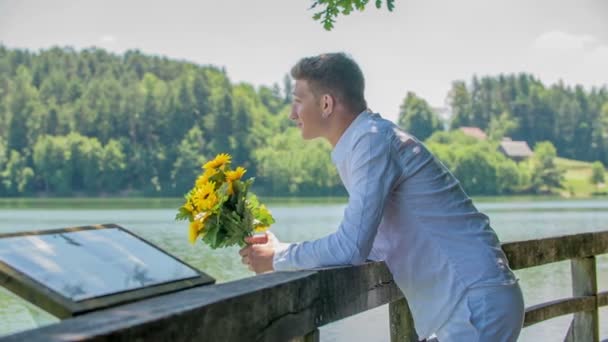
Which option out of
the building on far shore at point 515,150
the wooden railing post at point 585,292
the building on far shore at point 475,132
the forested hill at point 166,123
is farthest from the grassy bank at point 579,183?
the wooden railing post at point 585,292

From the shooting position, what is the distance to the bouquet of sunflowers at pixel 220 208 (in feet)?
8.41

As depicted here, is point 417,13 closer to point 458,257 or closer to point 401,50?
point 401,50

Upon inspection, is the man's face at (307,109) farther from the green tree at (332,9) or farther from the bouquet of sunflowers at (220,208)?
the green tree at (332,9)

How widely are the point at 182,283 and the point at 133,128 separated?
12170 centimetres

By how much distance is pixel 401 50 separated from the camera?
14012 cm

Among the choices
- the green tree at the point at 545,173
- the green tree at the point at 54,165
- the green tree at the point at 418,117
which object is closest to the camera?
the green tree at the point at 54,165

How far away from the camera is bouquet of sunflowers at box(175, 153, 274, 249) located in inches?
101

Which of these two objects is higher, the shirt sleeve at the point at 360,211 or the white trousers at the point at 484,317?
the shirt sleeve at the point at 360,211

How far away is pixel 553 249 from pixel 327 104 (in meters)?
1.56

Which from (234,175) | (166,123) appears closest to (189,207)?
(234,175)

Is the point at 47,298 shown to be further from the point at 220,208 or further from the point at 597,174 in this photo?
the point at 597,174

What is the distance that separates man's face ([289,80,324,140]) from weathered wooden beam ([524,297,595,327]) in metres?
1.61

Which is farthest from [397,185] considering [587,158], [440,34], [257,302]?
[440,34]

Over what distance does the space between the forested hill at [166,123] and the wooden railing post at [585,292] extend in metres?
103
